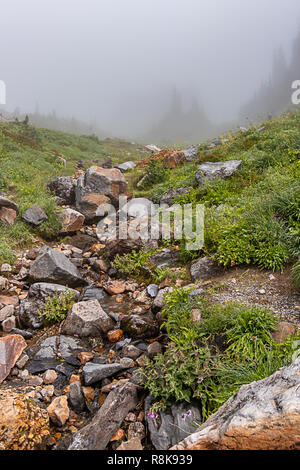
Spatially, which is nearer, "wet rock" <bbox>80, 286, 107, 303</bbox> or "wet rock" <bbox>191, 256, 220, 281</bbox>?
"wet rock" <bbox>191, 256, 220, 281</bbox>

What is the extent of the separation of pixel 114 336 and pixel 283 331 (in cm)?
274

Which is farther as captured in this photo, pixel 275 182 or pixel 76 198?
pixel 76 198

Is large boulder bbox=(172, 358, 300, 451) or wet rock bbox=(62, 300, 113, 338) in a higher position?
large boulder bbox=(172, 358, 300, 451)

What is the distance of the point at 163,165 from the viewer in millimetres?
14250

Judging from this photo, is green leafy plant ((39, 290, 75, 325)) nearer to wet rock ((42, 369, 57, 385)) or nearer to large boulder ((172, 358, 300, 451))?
wet rock ((42, 369, 57, 385))

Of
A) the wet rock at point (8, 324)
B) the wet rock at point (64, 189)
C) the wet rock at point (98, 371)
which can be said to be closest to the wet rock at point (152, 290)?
the wet rock at point (98, 371)

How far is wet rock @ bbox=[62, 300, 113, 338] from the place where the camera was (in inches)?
181

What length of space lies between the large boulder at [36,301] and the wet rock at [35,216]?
3360 millimetres

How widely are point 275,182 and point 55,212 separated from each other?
7.11m

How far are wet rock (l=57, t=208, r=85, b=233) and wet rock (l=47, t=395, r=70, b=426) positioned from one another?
6.05 metres

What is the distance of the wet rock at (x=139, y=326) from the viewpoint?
452 cm

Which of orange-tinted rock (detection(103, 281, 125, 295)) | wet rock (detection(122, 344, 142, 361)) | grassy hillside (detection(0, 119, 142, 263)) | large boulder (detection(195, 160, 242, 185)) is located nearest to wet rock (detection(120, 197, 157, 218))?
large boulder (detection(195, 160, 242, 185))

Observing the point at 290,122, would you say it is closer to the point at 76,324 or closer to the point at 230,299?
the point at 230,299
